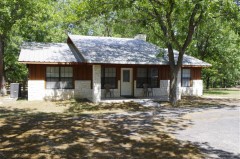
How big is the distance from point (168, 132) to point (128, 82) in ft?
36.2

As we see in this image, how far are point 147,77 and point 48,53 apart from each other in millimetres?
8250

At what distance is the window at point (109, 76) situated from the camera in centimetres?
2017

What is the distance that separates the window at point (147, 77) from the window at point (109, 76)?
208 cm

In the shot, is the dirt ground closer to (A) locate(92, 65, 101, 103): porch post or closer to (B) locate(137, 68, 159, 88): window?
(A) locate(92, 65, 101, 103): porch post

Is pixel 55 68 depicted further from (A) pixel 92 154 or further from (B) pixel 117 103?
(A) pixel 92 154

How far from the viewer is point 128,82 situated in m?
20.9

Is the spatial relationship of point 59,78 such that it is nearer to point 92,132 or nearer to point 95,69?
point 95,69

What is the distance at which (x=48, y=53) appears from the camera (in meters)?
19.9

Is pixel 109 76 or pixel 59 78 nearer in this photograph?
pixel 59 78

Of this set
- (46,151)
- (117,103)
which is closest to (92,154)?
(46,151)

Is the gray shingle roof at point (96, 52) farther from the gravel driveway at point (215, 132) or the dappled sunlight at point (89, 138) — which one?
the gravel driveway at point (215, 132)

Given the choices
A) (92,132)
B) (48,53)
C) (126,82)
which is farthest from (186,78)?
(92,132)

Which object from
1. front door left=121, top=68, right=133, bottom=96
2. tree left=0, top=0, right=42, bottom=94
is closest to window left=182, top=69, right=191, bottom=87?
front door left=121, top=68, right=133, bottom=96

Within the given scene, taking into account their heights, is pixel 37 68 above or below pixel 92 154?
above
